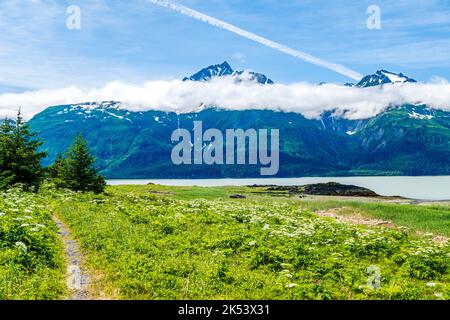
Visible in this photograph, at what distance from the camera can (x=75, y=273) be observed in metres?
A: 16.7

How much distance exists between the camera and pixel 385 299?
15.3 m

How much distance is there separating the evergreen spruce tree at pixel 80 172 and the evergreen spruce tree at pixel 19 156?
557cm

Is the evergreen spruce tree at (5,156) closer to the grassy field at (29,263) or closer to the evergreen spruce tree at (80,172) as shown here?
the evergreen spruce tree at (80,172)

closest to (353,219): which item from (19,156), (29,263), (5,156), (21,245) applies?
(19,156)

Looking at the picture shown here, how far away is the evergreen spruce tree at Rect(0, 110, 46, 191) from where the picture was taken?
48.8 meters

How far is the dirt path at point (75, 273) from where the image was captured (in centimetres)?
1439

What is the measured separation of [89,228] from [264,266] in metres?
11.4

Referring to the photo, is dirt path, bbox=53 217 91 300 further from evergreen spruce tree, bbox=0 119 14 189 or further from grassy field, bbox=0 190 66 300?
evergreen spruce tree, bbox=0 119 14 189

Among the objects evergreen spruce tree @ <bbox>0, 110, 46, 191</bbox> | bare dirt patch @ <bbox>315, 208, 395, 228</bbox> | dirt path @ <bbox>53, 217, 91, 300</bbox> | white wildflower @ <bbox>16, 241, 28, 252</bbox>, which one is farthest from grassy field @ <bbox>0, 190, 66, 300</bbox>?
bare dirt patch @ <bbox>315, 208, 395, 228</bbox>

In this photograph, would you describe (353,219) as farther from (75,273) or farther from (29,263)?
(29,263)

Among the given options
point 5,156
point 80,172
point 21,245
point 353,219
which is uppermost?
point 5,156

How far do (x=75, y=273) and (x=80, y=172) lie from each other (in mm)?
44512
